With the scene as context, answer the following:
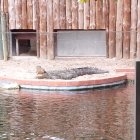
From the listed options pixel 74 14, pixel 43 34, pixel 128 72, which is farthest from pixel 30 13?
pixel 128 72

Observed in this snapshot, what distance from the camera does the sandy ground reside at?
10125mm

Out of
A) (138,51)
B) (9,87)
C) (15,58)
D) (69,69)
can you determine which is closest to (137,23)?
(138,51)

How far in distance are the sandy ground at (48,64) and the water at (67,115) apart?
5.66ft

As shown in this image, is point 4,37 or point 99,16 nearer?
point 99,16

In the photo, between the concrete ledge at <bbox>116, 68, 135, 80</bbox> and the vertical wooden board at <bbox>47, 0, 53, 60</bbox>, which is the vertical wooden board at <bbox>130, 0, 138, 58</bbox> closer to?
the concrete ledge at <bbox>116, 68, 135, 80</bbox>

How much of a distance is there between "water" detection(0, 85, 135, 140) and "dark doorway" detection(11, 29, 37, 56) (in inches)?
164

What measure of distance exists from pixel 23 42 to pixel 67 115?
21.8 feet

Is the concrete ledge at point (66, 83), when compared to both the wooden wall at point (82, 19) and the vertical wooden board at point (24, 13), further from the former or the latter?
the vertical wooden board at point (24, 13)

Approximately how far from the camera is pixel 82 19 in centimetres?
1184

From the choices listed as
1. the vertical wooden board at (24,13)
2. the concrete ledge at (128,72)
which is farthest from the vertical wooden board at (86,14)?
the concrete ledge at (128,72)

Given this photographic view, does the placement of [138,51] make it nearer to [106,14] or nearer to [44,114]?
[106,14]

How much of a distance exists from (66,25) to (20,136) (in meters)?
7.08

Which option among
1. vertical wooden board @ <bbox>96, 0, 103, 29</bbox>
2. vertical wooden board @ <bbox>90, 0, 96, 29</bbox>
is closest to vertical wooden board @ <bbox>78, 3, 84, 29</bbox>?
vertical wooden board @ <bbox>90, 0, 96, 29</bbox>

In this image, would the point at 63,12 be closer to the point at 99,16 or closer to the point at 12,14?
the point at 99,16
